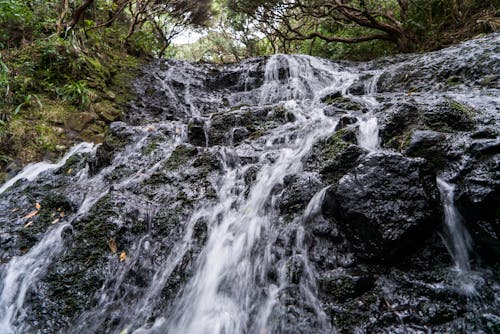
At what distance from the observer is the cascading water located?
6.50 feet

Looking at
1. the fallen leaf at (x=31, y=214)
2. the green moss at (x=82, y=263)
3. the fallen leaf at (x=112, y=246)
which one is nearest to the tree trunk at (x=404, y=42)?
the green moss at (x=82, y=263)

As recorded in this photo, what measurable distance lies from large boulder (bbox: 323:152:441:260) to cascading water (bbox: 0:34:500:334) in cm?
1

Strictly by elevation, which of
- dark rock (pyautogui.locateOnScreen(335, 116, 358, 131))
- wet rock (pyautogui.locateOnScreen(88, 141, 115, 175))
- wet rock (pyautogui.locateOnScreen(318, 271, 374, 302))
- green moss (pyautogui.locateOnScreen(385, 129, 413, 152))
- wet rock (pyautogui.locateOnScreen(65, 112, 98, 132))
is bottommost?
wet rock (pyautogui.locateOnScreen(318, 271, 374, 302))

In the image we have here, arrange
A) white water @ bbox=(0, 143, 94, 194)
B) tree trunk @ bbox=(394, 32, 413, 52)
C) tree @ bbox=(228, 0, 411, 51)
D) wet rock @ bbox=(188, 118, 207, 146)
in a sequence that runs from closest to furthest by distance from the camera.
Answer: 1. white water @ bbox=(0, 143, 94, 194)
2. wet rock @ bbox=(188, 118, 207, 146)
3. tree @ bbox=(228, 0, 411, 51)
4. tree trunk @ bbox=(394, 32, 413, 52)

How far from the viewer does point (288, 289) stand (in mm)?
2158

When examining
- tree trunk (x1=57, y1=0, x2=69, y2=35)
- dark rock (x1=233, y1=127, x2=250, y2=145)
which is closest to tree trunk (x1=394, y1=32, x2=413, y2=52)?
dark rock (x1=233, y1=127, x2=250, y2=145)

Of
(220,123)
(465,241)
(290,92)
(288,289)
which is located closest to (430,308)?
(465,241)

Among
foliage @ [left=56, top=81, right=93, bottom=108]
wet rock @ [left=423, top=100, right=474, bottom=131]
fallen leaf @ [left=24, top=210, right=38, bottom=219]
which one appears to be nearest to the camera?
wet rock @ [left=423, top=100, right=474, bottom=131]

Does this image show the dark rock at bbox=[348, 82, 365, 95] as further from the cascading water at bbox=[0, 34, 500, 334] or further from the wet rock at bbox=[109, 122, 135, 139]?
the wet rock at bbox=[109, 122, 135, 139]

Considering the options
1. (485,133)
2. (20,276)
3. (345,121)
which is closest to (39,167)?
(20,276)

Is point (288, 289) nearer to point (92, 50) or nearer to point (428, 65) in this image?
point (428, 65)

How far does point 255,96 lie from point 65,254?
6196 millimetres

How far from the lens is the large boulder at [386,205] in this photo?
2012 millimetres

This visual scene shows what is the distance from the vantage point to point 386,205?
2.08 metres
